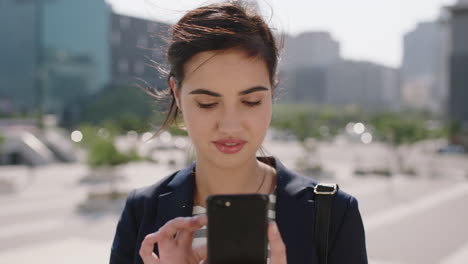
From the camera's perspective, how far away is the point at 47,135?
30.3m

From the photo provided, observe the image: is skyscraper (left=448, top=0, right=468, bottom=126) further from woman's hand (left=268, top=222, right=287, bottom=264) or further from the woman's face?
woman's hand (left=268, top=222, right=287, bottom=264)

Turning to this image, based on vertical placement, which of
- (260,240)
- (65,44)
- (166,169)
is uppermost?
(65,44)

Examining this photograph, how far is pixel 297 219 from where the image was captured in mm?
1543

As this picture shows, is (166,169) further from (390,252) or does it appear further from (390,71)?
(390,71)

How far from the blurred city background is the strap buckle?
41 cm

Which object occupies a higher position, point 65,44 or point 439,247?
point 65,44

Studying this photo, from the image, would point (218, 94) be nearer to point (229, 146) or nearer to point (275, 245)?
point (229, 146)

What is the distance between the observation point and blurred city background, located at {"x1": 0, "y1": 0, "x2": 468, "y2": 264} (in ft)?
32.0

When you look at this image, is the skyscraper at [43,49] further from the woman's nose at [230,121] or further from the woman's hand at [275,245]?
the woman's hand at [275,245]

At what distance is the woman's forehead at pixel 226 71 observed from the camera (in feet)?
4.68

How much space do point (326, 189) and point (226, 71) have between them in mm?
489

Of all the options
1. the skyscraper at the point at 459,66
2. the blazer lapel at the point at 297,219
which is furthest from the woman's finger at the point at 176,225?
the skyscraper at the point at 459,66

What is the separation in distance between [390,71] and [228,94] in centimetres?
11615

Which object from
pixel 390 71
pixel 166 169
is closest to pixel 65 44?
pixel 166 169
